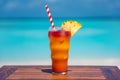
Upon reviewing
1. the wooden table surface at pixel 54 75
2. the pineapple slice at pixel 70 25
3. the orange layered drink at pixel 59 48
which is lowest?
the wooden table surface at pixel 54 75

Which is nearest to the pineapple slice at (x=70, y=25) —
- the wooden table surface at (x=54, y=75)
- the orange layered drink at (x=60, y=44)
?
the orange layered drink at (x=60, y=44)

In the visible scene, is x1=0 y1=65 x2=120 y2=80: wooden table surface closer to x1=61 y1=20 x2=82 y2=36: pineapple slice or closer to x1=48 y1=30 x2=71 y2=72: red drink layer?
x1=48 y1=30 x2=71 y2=72: red drink layer

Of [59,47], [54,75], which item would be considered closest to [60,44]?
[59,47]

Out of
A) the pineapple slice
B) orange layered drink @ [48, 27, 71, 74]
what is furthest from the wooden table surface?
the pineapple slice

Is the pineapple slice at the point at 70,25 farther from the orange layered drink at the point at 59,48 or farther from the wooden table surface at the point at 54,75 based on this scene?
the wooden table surface at the point at 54,75

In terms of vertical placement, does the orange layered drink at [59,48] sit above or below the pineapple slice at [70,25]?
below

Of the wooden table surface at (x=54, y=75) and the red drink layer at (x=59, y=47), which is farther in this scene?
the red drink layer at (x=59, y=47)

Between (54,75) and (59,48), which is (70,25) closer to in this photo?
(59,48)
